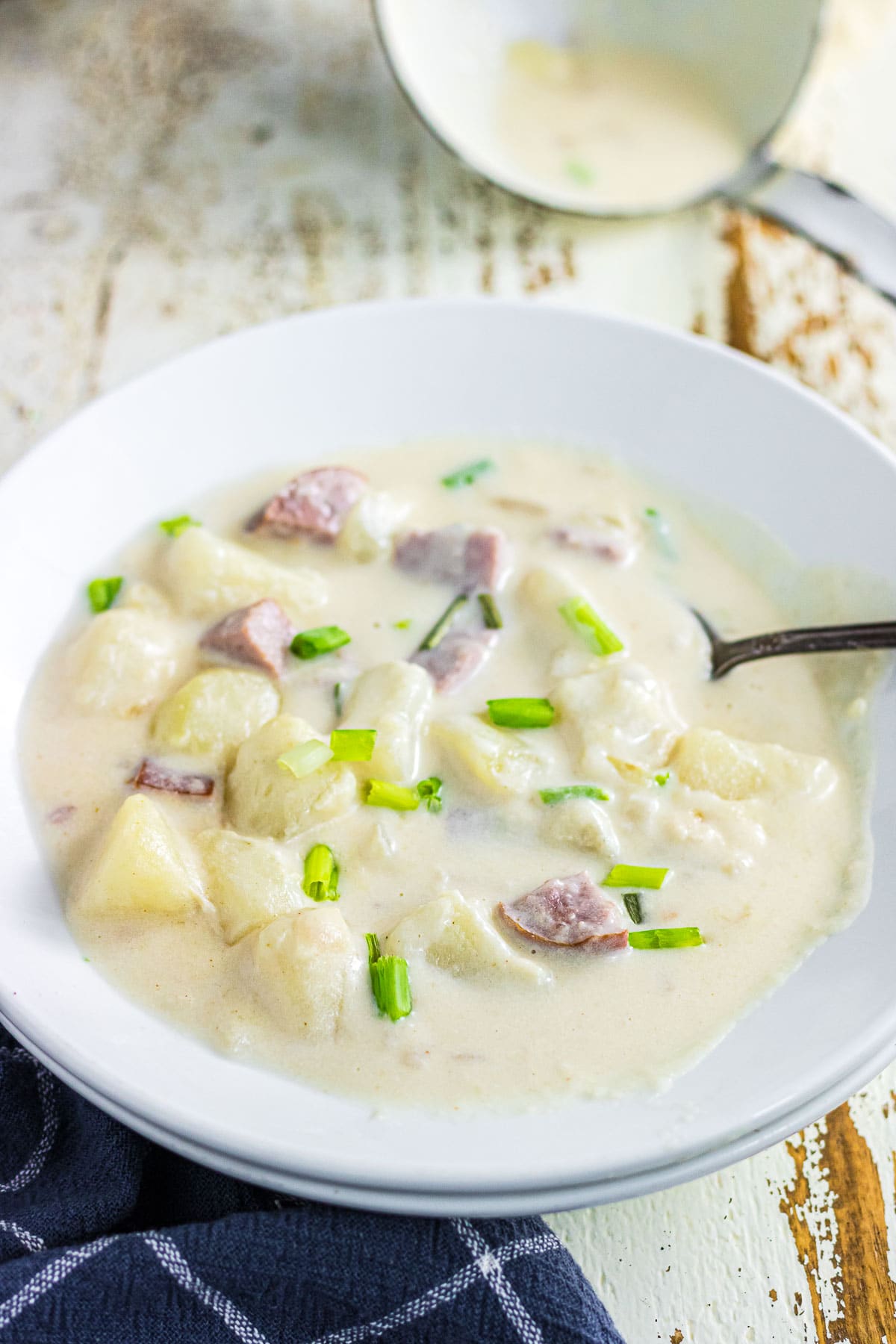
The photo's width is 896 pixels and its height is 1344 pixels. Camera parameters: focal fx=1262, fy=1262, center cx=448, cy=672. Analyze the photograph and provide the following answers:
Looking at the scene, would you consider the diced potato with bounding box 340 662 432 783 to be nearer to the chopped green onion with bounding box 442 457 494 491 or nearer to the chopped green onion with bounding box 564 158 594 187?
the chopped green onion with bounding box 442 457 494 491

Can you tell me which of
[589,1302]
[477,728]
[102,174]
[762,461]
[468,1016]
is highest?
[102,174]

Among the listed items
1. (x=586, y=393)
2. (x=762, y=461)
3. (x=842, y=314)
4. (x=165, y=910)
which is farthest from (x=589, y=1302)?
(x=842, y=314)

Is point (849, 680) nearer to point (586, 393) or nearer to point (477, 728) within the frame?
point (477, 728)

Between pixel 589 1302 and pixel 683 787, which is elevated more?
pixel 683 787

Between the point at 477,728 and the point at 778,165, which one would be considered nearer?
the point at 477,728

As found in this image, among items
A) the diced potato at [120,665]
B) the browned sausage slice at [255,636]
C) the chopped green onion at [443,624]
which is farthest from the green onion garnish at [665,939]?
the diced potato at [120,665]

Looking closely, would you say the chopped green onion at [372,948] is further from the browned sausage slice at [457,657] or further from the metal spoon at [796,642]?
the metal spoon at [796,642]

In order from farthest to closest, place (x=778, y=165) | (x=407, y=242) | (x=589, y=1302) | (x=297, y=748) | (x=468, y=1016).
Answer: (x=407, y=242)
(x=778, y=165)
(x=297, y=748)
(x=468, y=1016)
(x=589, y=1302)

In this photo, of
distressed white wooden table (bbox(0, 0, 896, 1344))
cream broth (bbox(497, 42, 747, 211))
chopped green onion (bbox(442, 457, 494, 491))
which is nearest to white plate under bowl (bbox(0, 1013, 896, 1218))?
chopped green onion (bbox(442, 457, 494, 491))
